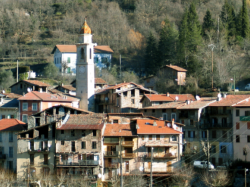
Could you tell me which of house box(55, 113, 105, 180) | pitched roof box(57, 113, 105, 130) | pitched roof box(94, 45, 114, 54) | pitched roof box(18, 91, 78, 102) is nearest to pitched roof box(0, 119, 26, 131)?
house box(55, 113, 105, 180)

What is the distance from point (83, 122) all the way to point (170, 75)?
27382 millimetres

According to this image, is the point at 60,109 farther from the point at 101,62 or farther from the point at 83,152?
the point at 101,62

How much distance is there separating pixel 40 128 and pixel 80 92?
16100 mm

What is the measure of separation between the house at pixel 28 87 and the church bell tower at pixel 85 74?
446 centimetres

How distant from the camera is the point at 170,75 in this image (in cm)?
8831

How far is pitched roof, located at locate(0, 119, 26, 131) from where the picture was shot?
216 feet

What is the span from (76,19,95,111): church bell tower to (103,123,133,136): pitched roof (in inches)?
548

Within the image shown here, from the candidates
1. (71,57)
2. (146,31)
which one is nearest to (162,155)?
(71,57)

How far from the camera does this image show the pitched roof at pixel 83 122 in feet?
205

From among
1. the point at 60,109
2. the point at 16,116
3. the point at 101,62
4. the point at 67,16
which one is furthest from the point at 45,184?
the point at 67,16

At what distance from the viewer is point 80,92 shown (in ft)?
259

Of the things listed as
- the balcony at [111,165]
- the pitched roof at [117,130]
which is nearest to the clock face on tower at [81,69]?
the pitched roof at [117,130]

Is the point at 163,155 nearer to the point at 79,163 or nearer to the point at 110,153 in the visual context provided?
the point at 110,153

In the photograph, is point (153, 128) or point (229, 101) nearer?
point (153, 128)
